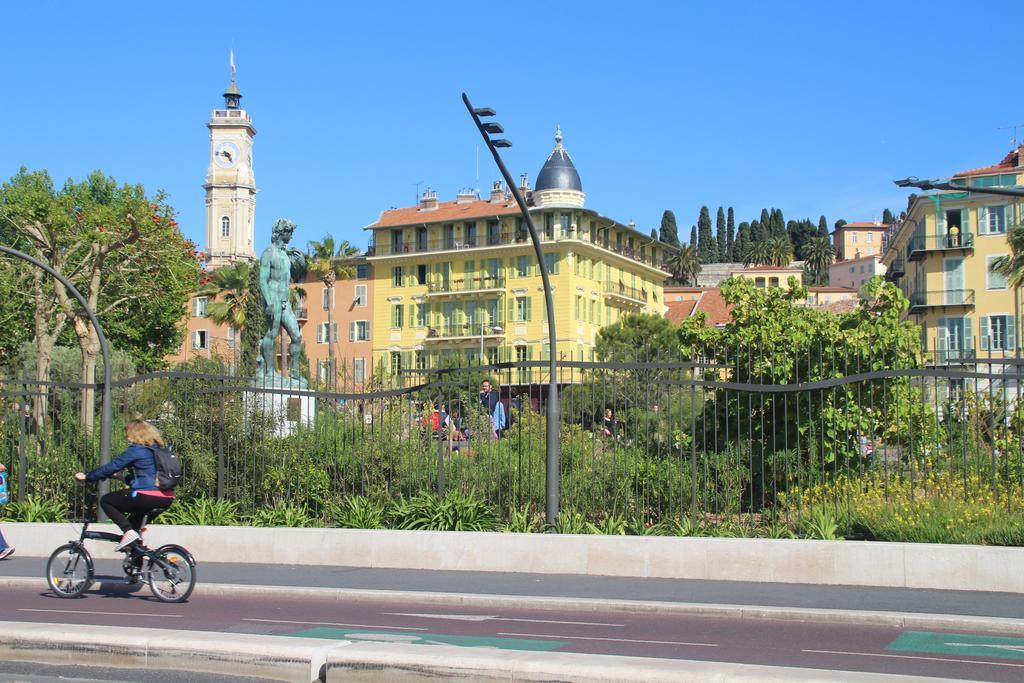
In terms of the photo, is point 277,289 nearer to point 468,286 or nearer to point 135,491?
point 135,491

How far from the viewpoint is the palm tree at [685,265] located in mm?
143750

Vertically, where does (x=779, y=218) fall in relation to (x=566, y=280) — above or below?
above

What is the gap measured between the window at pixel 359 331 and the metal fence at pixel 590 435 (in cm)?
7007

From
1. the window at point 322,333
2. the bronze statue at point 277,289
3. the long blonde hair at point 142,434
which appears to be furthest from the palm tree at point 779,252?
the long blonde hair at point 142,434

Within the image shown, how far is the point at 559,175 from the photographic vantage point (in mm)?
90375

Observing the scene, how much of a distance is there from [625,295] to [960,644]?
7892cm

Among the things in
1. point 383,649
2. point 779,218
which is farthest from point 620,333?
point 779,218

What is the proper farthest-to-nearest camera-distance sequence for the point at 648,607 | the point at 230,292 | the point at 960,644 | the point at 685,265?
the point at 685,265, the point at 230,292, the point at 648,607, the point at 960,644

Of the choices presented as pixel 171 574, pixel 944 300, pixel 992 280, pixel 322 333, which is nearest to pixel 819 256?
pixel 322 333

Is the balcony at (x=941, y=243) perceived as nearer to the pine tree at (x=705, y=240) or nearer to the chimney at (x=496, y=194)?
the chimney at (x=496, y=194)

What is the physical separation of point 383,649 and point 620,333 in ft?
A: 221

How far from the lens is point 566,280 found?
264ft

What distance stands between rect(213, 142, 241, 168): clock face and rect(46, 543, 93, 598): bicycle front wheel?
119847 millimetres

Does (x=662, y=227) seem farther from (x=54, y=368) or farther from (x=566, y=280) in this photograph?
(x=54, y=368)
